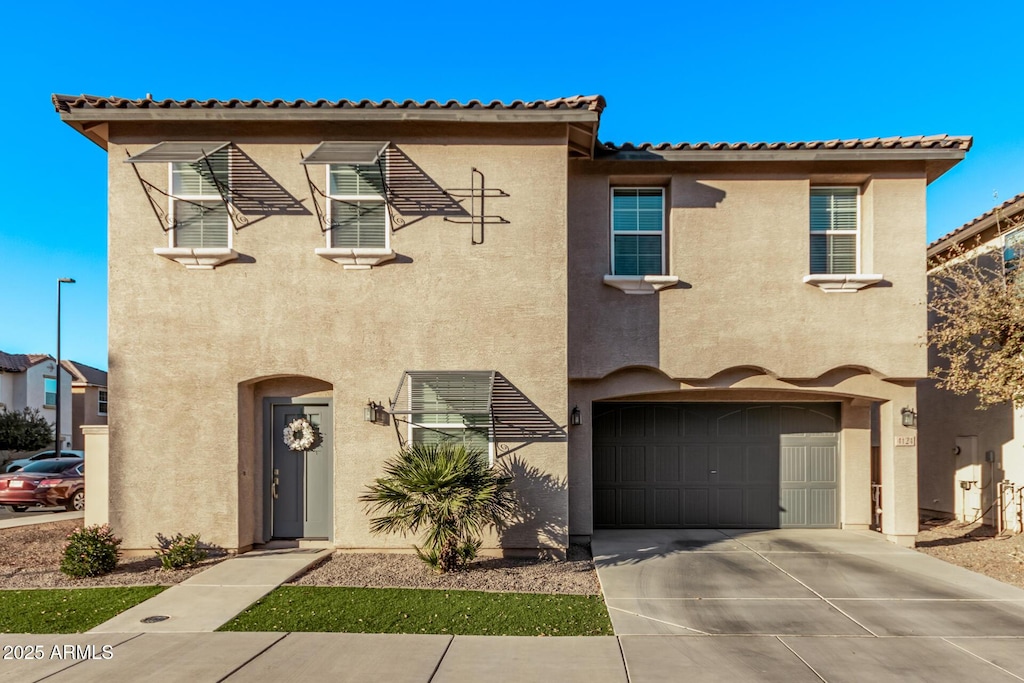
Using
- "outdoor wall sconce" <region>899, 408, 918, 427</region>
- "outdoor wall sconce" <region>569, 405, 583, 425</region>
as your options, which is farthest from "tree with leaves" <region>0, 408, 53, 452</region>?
"outdoor wall sconce" <region>899, 408, 918, 427</region>

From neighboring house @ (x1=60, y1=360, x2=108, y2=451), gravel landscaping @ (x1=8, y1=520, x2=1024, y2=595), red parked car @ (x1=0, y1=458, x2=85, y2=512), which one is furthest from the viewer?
neighboring house @ (x1=60, y1=360, x2=108, y2=451)

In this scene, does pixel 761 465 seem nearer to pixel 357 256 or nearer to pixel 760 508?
pixel 760 508

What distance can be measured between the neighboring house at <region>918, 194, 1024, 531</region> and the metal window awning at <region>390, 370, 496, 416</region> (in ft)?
28.0

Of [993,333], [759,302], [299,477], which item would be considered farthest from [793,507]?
[299,477]

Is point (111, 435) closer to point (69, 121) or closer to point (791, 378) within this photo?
point (69, 121)

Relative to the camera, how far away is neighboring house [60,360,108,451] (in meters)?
35.6

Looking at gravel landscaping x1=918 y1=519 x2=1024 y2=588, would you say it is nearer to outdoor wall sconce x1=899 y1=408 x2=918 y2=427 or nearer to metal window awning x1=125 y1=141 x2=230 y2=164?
outdoor wall sconce x1=899 y1=408 x2=918 y2=427

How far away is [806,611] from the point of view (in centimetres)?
726

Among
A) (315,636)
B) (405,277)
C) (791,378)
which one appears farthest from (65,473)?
(791,378)

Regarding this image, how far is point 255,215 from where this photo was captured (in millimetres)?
9797

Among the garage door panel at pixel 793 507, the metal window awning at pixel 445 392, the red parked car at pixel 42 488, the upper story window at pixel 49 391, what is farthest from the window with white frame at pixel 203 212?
the upper story window at pixel 49 391

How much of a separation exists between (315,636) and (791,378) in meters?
8.20

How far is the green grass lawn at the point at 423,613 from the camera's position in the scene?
6.64 metres

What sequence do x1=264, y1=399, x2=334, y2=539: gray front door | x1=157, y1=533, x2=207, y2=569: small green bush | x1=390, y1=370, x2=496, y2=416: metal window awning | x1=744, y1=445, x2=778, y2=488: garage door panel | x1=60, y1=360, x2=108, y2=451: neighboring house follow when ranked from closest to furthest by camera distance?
x1=157, y1=533, x2=207, y2=569: small green bush, x1=390, y1=370, x2=496, y2=416: metal window awning, x1=264, y1=399, x2=334, y2=539: gray front door, x1=744, y1=445, x2=778, y2=488: garage door panel, x1=60, y1=360, x2=108, y2=451: neighboring house
